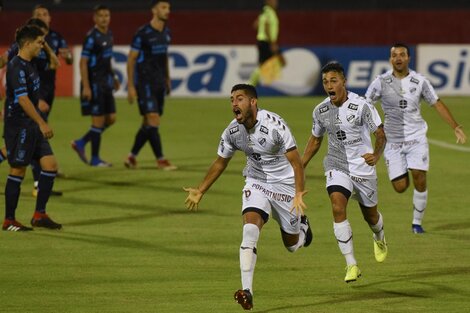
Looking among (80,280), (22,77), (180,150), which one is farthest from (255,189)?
(180,150)

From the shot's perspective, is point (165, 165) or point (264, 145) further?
point (165, 165)

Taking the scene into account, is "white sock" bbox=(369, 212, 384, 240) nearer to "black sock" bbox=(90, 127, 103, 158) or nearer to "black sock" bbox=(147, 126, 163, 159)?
"black sock" bbox=(147, 126, 163, 159)

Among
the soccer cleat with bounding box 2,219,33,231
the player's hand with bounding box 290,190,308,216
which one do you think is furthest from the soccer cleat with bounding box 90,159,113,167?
the player's hand with bounding box 290,190,308,216

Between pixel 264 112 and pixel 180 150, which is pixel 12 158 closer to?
pixel 264 112

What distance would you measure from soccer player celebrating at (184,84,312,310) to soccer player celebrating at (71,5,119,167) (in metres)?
8.90

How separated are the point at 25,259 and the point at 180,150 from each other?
10.1m

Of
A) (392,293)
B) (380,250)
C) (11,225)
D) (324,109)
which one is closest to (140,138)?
(11,225)

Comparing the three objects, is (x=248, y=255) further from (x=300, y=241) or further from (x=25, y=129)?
(x=25, y=129)

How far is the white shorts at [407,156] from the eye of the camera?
46.9 feet

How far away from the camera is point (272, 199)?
10828 mm

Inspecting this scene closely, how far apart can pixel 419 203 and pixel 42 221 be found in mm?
4529

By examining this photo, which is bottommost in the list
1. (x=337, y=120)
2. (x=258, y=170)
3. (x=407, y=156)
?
(x=407, y=156)

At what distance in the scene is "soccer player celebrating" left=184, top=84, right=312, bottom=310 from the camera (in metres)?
10.3

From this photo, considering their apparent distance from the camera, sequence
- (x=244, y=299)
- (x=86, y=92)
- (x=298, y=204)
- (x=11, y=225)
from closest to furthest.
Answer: (x=244, y=299)
(x=298, y=204)
(x=11, y=225)
(x=86, y=92)
